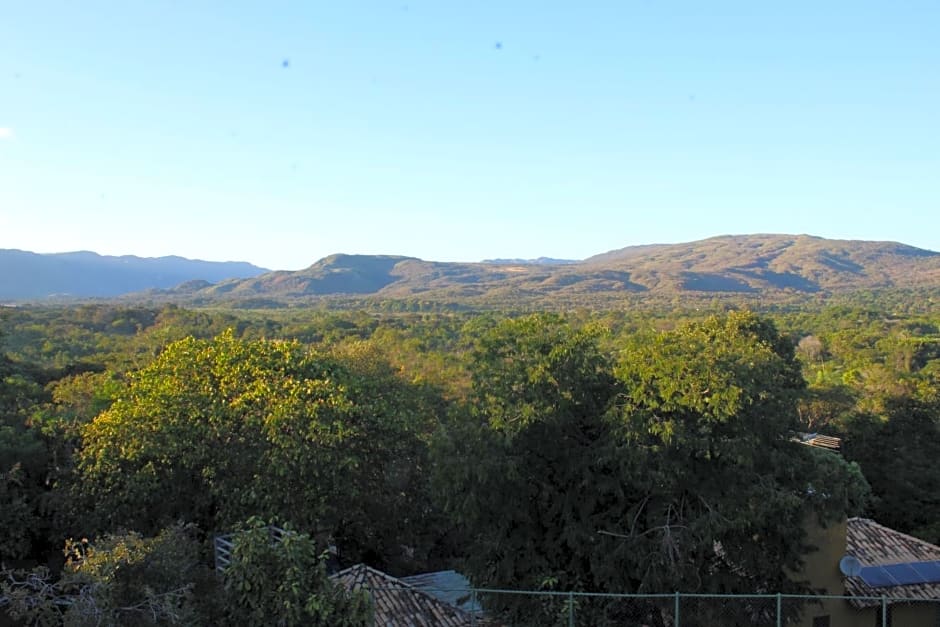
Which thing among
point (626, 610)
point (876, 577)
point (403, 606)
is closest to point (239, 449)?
point (403, 606)

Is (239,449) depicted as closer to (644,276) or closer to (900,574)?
(900,574)

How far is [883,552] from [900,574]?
104 cm

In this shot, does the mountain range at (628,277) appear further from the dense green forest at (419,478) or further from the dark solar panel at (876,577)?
the dense green forest at (419,478)

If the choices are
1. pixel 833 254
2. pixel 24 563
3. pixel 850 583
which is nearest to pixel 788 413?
pixel 850 583

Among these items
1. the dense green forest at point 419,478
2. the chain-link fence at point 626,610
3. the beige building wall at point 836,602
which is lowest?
the beige building wall at point 836,602

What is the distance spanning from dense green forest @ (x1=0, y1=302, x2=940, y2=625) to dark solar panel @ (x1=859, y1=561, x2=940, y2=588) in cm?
179

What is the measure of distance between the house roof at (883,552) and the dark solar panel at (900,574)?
71 mm

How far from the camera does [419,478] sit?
14430 millimetres

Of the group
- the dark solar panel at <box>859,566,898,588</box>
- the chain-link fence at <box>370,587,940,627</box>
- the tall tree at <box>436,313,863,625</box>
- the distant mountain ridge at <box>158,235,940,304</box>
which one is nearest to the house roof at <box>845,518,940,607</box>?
the dark solar panel at <box>859,566,898,588</box>

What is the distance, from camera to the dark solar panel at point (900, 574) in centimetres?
1180

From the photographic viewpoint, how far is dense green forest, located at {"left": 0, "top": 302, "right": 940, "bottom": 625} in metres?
7.20

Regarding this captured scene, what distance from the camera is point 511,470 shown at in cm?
943

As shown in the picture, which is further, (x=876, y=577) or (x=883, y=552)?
(x=883, y=552)

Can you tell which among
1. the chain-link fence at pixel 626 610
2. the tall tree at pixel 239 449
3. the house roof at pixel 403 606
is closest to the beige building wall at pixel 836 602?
the chain-link fence at pixel 626 610
